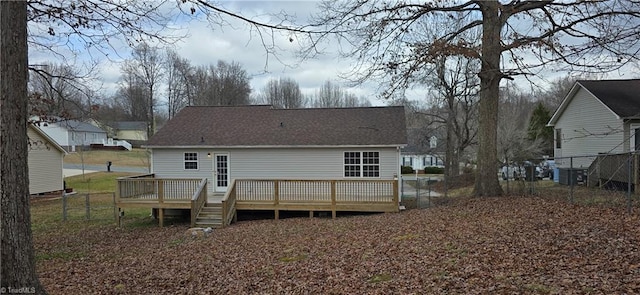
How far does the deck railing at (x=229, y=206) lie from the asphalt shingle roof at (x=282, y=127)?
2.74 m

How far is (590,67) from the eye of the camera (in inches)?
371

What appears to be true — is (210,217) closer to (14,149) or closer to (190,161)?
(190,161)

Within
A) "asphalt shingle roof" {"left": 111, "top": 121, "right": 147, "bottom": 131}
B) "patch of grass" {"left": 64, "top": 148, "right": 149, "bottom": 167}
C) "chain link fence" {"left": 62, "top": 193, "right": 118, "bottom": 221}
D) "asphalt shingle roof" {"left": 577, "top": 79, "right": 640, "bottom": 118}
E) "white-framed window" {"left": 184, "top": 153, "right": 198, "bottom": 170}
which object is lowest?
"chain link fence" {"left": 62, "top": 193, "right": 118, "bottom": 221}

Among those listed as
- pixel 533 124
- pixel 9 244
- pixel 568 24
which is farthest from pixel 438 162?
pixel 9 244

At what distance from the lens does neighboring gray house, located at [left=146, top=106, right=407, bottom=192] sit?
17.7 metres

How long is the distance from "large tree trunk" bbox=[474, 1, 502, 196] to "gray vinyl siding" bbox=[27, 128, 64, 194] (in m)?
24.1

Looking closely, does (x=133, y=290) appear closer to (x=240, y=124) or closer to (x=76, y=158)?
(x=240, y=124)

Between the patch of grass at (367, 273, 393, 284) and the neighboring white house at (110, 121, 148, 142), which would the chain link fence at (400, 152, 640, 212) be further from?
the neighboring white house at (110, 121, 148, 142)

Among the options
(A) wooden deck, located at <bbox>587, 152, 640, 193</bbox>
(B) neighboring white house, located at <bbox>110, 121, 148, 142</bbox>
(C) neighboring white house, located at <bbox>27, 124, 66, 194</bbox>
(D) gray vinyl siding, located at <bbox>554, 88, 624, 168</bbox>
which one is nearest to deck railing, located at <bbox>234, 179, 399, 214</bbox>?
(A) wooden deck, located at <bbox>587, 152, 640, 193</bbox>

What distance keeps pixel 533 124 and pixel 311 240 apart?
103 ft

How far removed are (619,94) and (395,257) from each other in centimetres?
1750

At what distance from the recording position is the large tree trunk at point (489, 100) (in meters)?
13.5

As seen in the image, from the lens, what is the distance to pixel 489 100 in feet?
45.6

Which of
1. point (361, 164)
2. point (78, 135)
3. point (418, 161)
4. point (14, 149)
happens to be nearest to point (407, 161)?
point (418, 161)
